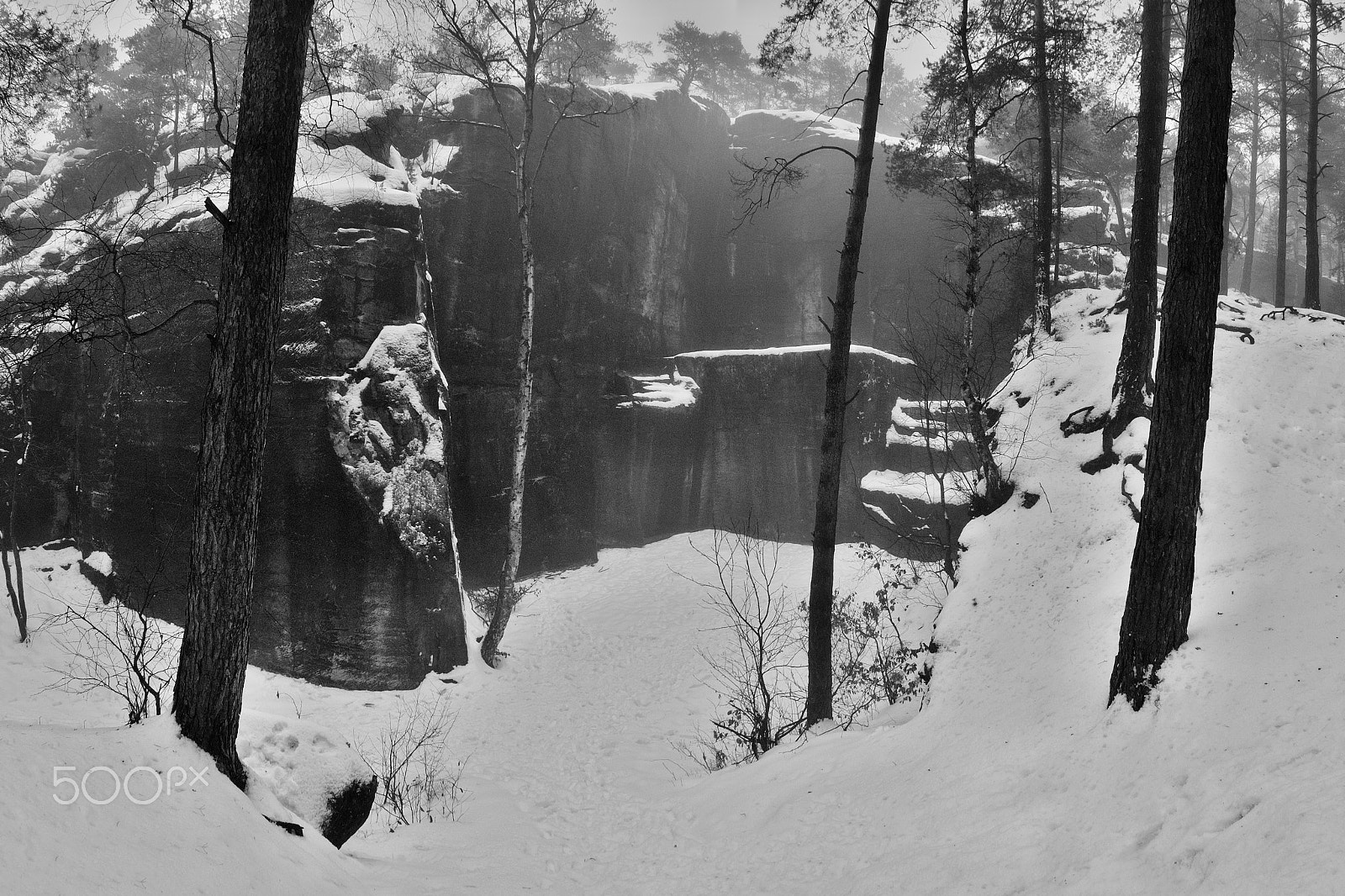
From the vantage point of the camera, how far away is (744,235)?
27.2 m

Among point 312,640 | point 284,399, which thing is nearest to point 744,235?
point 284,399

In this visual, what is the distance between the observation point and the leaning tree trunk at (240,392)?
17.4 feet

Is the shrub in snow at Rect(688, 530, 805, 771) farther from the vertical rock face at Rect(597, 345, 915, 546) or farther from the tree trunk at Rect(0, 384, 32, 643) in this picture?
the tree trunk at Rect(0, 384, 32, 643)

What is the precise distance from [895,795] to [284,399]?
13.0 metres

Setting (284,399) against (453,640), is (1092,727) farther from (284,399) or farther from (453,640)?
(284,399)

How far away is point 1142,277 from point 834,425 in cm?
495

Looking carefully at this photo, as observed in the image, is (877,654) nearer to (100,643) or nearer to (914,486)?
(914,486)

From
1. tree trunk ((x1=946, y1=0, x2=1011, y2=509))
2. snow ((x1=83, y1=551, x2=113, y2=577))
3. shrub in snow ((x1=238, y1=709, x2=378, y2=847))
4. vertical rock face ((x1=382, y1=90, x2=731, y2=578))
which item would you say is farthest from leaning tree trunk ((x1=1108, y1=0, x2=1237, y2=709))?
snow ((x1=83, y1=551, x2=113, y2=577))

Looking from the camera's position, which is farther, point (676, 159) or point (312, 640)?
point (676, 159)

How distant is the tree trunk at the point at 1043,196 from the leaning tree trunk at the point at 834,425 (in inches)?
295

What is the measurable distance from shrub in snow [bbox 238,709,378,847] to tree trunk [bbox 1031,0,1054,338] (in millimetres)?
13718

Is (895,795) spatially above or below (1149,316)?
below

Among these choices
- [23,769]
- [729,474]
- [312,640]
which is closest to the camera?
[23,769]

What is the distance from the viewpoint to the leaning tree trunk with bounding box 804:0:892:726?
8.82 m
